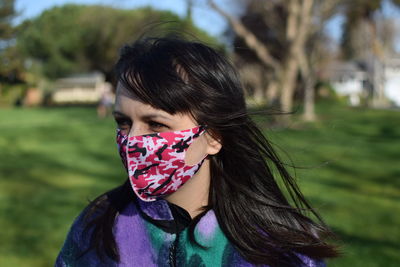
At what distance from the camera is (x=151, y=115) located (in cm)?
192

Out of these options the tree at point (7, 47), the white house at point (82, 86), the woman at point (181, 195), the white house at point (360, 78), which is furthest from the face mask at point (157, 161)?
the white house at point (82, 86)

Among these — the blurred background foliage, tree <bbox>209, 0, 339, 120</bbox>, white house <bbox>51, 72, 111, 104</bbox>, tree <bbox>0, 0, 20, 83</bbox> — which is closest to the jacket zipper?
the blurred background foliage

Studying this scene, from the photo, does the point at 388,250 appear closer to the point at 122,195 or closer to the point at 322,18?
the point at 122,195

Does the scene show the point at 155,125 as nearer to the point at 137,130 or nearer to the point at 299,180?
the point at 137,130

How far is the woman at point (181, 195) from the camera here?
6.25ft

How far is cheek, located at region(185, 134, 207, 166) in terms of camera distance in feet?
6.77

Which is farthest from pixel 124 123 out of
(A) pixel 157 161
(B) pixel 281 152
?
(B) pixel 281 152

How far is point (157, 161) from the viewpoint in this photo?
6.72 ft

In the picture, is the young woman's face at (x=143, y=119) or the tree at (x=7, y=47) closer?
the young woman's face at (x=143, y=119)

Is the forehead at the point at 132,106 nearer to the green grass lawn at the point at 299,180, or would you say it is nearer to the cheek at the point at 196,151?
the cheek at the point at 196,151

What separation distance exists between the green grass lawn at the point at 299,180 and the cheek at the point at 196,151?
16.9 inches

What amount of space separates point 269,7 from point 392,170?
11.6 m

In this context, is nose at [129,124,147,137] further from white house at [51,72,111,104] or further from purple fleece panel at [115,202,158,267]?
white house at [51,72,111,104]

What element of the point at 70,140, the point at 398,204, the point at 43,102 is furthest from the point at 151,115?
the point at 43,102
